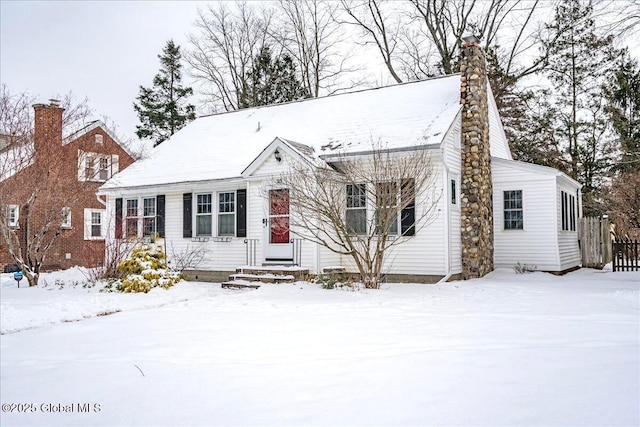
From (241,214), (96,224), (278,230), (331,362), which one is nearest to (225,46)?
(96,224)

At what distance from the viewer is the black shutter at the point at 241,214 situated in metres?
14.5

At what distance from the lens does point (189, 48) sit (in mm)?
33344

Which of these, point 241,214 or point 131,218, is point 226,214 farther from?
point 131,218

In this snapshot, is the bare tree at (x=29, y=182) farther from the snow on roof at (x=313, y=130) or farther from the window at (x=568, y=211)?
the window at (x=568, y=211)

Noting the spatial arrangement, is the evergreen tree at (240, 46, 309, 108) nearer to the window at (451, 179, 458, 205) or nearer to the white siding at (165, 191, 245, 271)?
the white siding at (165, 191, 245, 271)

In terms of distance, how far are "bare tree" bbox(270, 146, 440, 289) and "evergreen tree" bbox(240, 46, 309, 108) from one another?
1762 centimetres

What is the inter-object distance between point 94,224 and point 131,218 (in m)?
7.78

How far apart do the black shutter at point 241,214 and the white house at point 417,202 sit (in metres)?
0.03

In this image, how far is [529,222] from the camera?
46.9 ft

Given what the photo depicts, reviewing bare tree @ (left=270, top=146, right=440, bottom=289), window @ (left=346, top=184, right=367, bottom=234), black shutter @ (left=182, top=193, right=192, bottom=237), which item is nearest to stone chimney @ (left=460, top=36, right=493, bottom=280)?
bare tree @ (left=270, top=146, right=440, bottom=289)

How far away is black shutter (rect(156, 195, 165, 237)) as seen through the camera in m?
16.5

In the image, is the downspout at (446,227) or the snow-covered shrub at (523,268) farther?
the snow-covered shrub at (523,268)

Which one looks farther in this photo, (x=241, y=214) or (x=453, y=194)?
(x=241, y=214)

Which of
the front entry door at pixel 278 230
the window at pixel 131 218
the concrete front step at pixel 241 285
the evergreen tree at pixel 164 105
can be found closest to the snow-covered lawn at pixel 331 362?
the concrete front step at pixel 241 285
